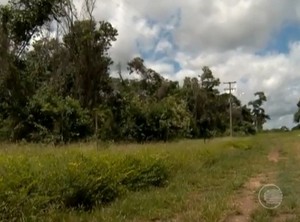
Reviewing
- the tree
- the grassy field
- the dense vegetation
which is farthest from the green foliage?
the tree

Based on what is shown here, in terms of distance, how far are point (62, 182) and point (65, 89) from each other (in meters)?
26.5

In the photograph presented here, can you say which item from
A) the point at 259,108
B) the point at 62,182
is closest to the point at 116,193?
the point at 62,182

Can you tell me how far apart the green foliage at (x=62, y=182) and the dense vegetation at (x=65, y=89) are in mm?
14403

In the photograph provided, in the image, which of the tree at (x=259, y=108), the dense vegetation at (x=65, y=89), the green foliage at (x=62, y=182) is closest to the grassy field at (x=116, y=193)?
the green foliage at (x=62, y=182)

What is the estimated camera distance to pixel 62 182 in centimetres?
862

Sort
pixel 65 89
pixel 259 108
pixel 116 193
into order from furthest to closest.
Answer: pixel 259 108 < pixel 65 89 < pixel 116 193

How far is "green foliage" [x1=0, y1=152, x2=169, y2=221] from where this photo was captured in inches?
288

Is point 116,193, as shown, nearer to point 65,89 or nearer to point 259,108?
point 65,89

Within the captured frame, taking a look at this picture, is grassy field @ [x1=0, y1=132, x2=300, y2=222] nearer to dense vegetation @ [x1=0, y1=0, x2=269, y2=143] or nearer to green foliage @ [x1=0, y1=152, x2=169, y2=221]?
green foliage @ [x1=0, y1=152, x2=169, y2=221]

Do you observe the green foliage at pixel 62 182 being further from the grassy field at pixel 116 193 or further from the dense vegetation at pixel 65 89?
the dense vegetation at pixel 65 89

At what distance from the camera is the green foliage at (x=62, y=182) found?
7315 mm

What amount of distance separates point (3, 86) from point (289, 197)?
21.6 metres

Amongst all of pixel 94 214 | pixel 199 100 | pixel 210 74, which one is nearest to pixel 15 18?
pixel 94 214

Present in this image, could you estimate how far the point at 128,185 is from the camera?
1116 centimetres
